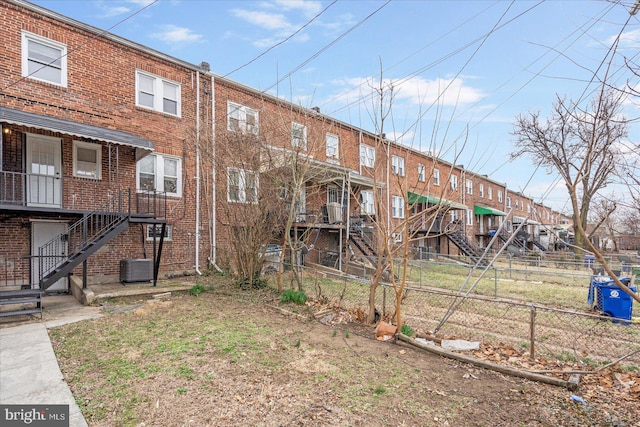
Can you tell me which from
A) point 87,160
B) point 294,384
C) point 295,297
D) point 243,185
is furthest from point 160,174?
point 294,384

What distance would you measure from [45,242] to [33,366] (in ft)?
22.1

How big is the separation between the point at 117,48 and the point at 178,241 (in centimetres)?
691

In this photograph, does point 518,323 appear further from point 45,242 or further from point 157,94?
point 157,94

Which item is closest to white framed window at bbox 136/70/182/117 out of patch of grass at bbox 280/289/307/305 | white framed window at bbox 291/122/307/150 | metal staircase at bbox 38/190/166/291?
metal staircase at bbox 38/190/166/291

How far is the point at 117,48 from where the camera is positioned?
1162 centimetres

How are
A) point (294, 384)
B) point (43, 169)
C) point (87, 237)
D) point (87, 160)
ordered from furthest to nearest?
point (87, 160) → point (87, 237) → point (43, 169) → point (294, 384)

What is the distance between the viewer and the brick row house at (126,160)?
919cm

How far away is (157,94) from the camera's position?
12.6m

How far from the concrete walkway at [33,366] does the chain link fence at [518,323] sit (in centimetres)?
491

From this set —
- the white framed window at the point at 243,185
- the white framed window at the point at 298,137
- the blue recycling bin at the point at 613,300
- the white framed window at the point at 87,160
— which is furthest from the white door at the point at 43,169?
the blue recycling bin at the point at 613,300

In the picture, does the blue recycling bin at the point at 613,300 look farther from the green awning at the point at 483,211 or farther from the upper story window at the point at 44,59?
the green awning at the point at 483,211

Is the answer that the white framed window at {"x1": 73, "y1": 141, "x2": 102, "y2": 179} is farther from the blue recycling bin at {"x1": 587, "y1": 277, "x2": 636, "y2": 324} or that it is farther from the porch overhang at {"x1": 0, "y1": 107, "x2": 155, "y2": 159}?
the blue recycling bin at {"x1": 587, "y1": 277, "x2": 636, "y2": 324}

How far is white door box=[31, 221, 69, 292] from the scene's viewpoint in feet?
32.2

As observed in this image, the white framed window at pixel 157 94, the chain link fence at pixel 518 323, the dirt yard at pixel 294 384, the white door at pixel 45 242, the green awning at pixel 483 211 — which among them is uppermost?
the white framed window at pixel 157 94
